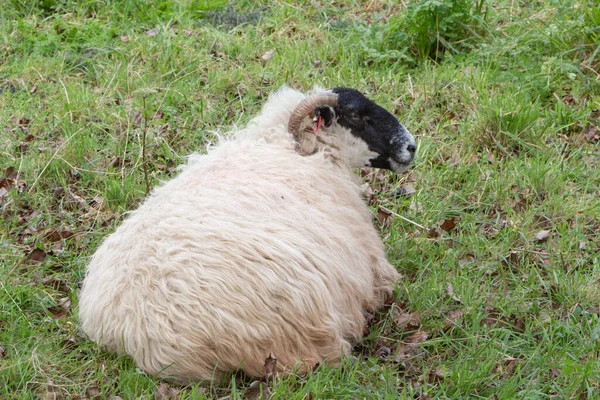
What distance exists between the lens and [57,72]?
7316 mm

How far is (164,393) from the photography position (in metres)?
3.65

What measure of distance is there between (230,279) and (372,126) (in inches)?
67.9

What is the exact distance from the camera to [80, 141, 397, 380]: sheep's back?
3645mm

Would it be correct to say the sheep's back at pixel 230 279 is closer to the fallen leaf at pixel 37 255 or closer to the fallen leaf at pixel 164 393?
the fallen leaf at pixel 164 393

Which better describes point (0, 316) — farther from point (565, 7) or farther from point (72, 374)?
point (565, 7)

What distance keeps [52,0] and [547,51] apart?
512cm

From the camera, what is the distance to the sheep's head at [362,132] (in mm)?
4926

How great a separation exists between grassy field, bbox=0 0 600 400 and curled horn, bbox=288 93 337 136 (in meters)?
1.05

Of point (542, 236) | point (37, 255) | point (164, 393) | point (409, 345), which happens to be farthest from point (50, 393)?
point (542, 236)

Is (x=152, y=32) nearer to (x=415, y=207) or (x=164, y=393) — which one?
(x=415, y=207)

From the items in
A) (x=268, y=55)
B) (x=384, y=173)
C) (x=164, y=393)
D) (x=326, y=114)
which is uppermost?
(x=326, y=114)

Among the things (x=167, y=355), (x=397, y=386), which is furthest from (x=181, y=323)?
(x=397, y=386)

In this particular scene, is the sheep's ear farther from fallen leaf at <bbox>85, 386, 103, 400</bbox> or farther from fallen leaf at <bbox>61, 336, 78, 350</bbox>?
fallen leaf at <bbox>85, 386, 103, 400</bbox>

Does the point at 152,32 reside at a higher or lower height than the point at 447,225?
higher
